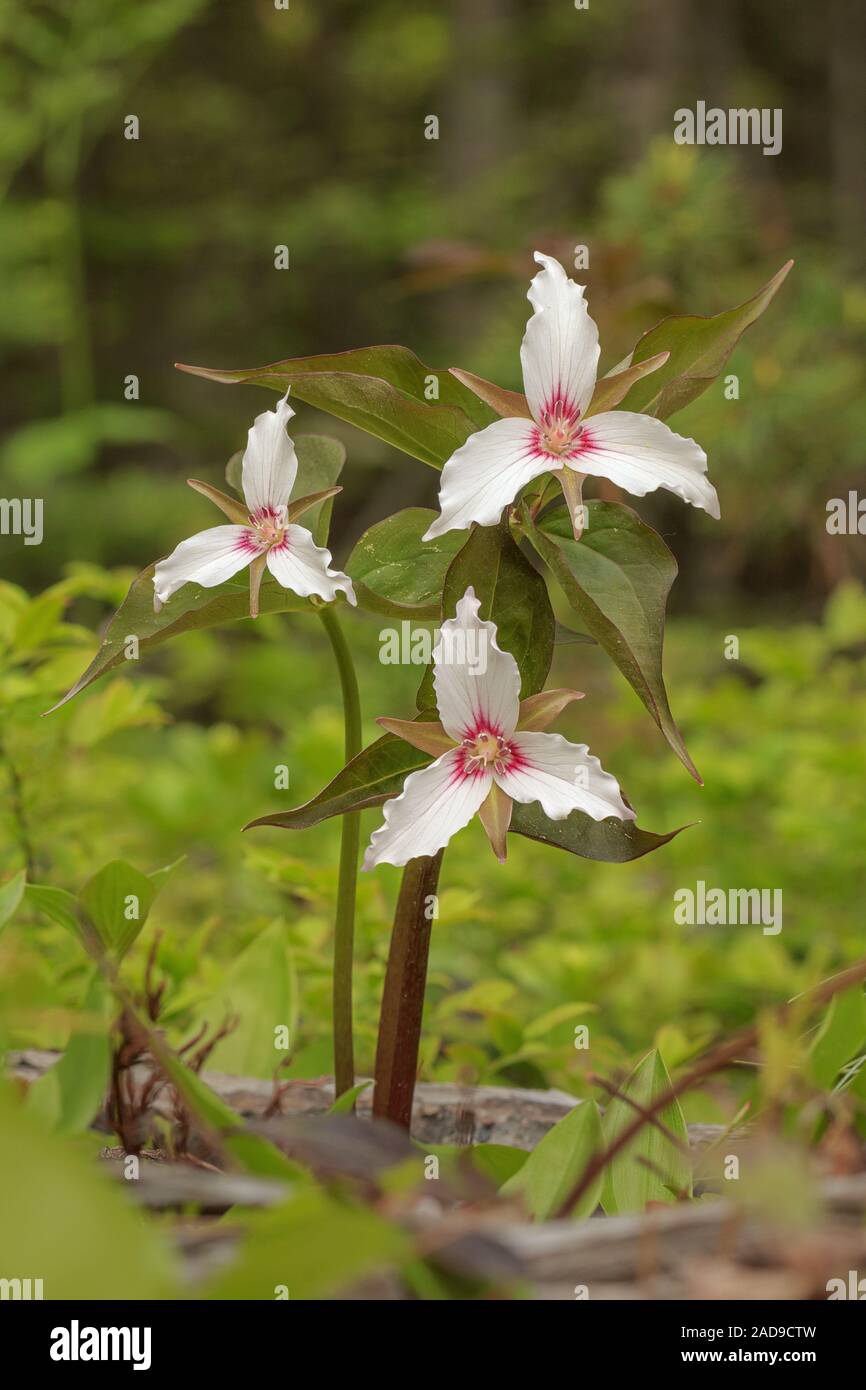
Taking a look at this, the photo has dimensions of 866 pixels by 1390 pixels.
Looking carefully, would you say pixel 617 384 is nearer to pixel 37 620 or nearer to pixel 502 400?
pixel 502 400

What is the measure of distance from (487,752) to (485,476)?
0.09m

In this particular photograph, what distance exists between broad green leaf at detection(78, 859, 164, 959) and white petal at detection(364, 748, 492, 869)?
9 cm

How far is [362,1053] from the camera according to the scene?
2.25ft

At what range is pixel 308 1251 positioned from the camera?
229mm

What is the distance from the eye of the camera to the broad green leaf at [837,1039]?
40 cm

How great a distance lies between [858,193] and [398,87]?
73.2 inches

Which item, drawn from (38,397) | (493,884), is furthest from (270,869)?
(38,397)

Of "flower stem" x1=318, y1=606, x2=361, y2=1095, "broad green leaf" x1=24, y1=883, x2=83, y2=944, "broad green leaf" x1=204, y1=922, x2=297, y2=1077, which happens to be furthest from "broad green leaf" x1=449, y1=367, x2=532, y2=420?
"broad green leaf" x1=204, y1=922, x2=297, y2=1077

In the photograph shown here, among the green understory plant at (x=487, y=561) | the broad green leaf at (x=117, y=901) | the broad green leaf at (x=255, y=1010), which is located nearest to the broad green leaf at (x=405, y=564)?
the green understory plant at (x=487, y=561)

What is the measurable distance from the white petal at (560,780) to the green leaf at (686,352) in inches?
4.7

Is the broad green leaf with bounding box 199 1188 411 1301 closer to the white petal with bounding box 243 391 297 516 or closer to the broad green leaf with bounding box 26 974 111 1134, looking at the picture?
the broad green leaf with bounding box 26 974 111 1134

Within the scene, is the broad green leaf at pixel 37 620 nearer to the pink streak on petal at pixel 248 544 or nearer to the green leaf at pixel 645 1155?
the pink streak on petal at pixel 248 544

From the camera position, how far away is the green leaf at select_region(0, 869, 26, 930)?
0.38 metres
